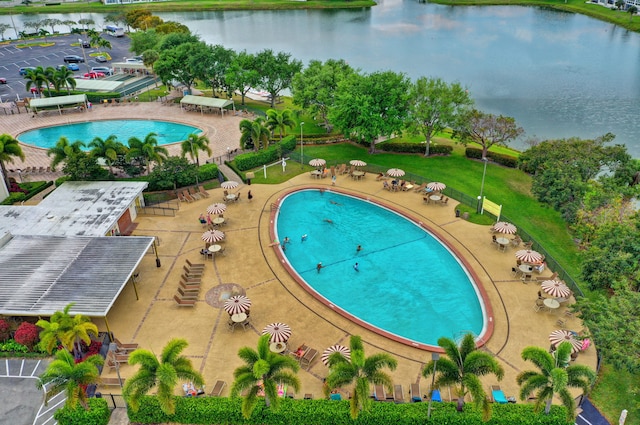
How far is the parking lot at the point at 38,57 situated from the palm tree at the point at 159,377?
77668 millimetres

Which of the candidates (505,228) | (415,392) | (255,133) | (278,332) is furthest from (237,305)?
(255,133)

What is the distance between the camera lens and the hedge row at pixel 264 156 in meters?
54.0

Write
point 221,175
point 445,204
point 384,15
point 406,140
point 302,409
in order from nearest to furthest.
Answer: point 302,409 → point 445,204 → point 221,175 → point 406,140 → point 384,15

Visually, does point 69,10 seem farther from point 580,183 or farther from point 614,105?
point 580,183

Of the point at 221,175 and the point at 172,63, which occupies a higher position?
the point at 172,63

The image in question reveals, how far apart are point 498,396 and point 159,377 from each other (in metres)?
18.0

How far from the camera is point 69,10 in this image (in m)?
182

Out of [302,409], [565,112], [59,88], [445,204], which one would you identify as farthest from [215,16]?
[302,409]

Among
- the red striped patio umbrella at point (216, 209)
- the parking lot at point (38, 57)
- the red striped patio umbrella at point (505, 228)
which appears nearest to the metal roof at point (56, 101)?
the parking lot at point (38, 57)

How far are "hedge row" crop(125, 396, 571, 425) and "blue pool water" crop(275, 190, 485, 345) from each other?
7.19 m

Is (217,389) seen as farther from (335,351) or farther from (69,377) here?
(69,377)

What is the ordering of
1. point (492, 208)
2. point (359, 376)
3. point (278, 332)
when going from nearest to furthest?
point (359, 376)
point (278, 332)
point (492, 208)

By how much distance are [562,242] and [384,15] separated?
495 ft

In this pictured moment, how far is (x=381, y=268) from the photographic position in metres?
38.7
